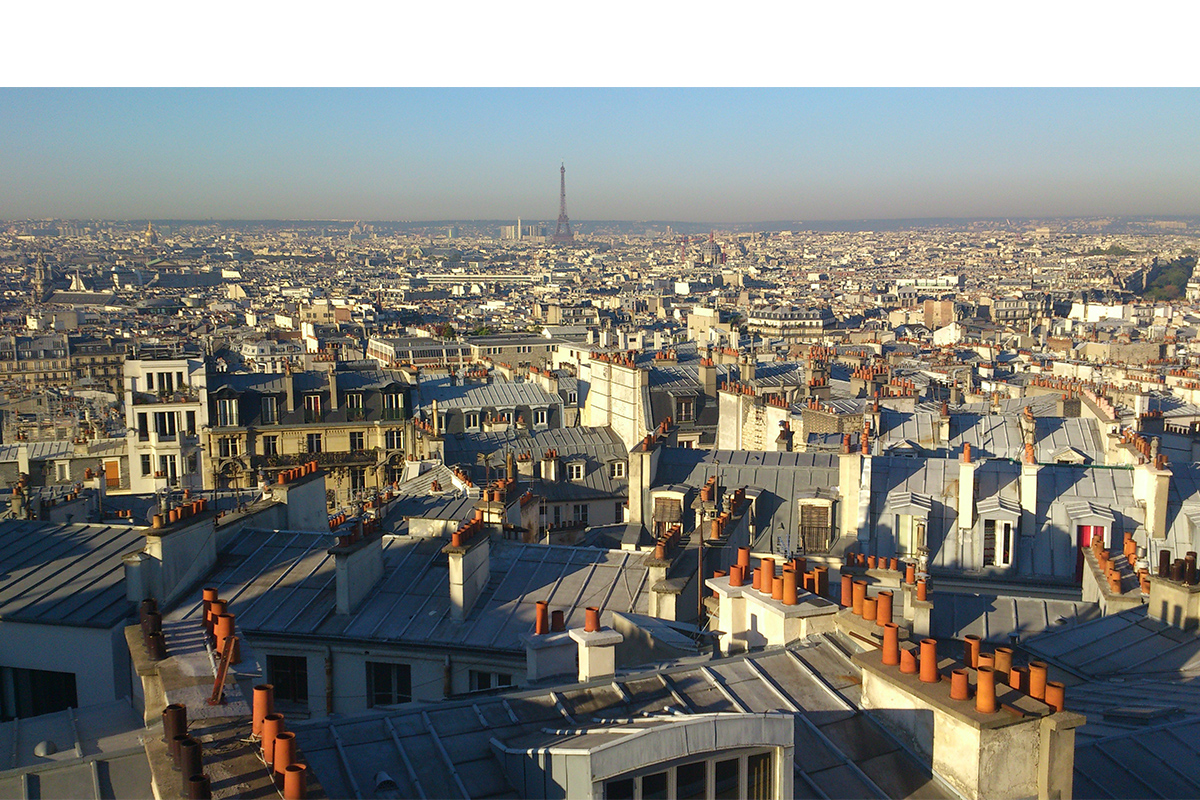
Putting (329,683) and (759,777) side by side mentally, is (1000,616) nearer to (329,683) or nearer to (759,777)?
(329,683)

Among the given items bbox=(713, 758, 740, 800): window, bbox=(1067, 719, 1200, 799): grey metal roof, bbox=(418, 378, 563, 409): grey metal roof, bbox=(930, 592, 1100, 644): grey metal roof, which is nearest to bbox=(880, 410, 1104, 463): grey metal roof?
bbox=(930, 592, 1100, 644): grey metal roof

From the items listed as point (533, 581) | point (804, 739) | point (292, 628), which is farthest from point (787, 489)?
point (804, 739)

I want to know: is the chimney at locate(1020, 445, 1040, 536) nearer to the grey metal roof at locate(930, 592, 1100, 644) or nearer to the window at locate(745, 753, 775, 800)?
the grey metal roof at locate(930, 592, 1100, 644)

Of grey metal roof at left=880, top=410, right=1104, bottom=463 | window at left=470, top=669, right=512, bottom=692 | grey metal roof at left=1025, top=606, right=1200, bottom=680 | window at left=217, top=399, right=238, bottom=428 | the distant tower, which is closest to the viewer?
grey metal roof at left=1025, top=606, right=1200, bottom=680

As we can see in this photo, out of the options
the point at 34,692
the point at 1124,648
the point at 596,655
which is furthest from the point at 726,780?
the point at 34,692

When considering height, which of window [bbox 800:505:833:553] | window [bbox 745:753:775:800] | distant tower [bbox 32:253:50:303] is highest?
window [bbox 745:753:775:800]

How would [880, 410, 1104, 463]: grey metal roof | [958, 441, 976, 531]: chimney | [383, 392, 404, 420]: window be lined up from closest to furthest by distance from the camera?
[958, 441, 976, 531]: chimney, [880, 410, 1104, 463]: grey metal roof, [383, 392, 404, 420]: window

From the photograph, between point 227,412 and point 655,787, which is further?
point 227,412
